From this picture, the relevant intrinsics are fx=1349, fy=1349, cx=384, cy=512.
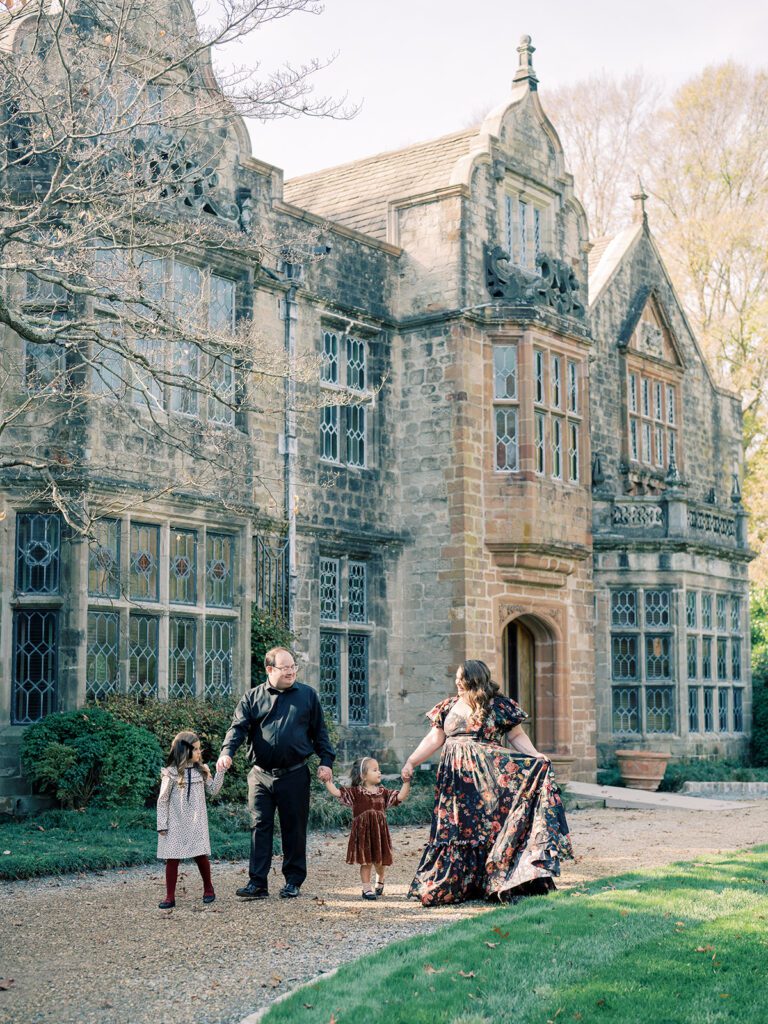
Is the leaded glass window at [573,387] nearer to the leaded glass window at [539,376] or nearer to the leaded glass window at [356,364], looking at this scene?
the leaded glass window at [539,376]

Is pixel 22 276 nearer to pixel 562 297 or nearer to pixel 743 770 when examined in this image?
pixel 562 297

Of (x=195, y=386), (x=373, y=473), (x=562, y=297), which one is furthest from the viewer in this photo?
(x=562, y=297)

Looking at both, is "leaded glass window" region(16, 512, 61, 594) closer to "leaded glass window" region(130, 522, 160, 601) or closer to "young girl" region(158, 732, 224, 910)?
"leaded glass window" region(130, 522, 160, 601)

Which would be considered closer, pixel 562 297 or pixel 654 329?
pixel 562 297

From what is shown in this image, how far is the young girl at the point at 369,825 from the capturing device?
955 cm

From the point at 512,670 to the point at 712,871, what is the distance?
389 inches

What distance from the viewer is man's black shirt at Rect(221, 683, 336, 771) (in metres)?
9.34

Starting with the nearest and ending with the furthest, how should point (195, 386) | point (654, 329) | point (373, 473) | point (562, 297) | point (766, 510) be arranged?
point (195, 386) → point (373, 473) → point (562, 297) → point (654, 329) → point (766, 510)

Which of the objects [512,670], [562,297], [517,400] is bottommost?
[512,670]

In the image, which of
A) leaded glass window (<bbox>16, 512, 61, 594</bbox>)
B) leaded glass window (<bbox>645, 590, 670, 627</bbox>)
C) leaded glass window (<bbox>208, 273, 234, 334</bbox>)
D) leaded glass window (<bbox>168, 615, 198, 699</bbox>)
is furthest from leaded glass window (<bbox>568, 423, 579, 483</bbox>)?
leaded glass window (<bbox>16, 512, 61, 594</bbox>)

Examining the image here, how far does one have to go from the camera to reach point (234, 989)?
678cm

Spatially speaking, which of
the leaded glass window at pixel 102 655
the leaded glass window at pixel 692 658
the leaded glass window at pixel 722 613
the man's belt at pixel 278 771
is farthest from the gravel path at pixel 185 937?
the leaded glass window at pixel 722 613

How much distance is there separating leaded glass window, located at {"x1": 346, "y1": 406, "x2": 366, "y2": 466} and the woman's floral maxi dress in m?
9.75

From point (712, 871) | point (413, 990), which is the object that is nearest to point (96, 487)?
point (712, 871)
